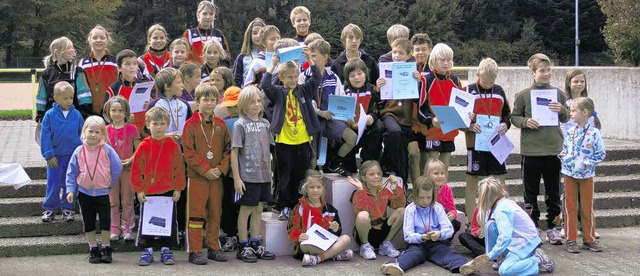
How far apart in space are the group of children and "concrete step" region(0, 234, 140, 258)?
14 centimetres

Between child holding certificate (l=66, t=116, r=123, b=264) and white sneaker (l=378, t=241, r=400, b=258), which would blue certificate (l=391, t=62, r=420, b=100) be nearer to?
white sneaker (l=378, t=241, r=400, b=258)

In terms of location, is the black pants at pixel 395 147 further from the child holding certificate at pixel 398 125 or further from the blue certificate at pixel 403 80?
the blue certificate at pixel 403 80

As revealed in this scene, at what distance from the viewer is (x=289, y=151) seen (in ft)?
27.1

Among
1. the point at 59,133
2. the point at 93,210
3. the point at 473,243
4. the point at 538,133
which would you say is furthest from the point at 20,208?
the point at 538,133

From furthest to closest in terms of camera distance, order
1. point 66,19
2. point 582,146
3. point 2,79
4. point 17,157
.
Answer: point 66,19
point 2,79
point 17,157
point 582,146

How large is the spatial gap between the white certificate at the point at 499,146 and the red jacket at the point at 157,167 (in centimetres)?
326

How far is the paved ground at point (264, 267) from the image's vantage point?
7562 millimetres

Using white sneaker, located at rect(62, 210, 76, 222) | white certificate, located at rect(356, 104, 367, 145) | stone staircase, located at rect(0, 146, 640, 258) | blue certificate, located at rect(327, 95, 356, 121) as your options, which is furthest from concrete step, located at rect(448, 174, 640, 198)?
white sneaker, located at rect(62, 210, 76, 222)

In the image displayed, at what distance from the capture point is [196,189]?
314 inches

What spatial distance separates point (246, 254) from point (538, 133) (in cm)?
337

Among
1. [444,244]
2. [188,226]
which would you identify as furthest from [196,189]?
[444,244]

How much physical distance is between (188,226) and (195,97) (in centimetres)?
124

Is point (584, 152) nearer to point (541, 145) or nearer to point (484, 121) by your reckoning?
point (541, 145)

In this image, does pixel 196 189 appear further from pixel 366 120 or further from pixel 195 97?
pixel 366 120
